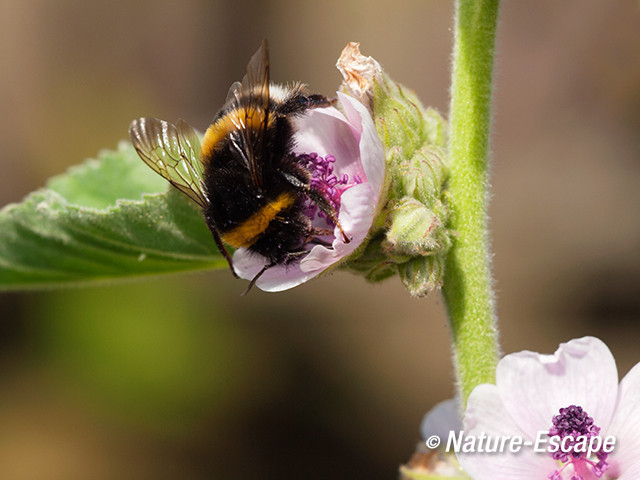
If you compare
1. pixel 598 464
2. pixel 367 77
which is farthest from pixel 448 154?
pixel 598 464

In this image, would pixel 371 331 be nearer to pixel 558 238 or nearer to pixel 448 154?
pixel 558 238

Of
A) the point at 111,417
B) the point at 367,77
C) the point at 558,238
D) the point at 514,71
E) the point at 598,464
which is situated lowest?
the point at 598,464

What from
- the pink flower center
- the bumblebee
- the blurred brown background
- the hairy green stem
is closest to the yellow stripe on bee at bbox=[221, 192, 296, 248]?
the bumblebee

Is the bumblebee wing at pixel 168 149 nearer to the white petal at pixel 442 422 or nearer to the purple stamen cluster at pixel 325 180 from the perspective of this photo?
the purple stamen cluster at pixel 325 180

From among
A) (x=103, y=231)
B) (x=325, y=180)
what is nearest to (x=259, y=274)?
(x=325, y=180)

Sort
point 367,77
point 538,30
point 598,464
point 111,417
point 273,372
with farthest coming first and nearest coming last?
1. point 538,30
2. point 273,372
3. point 111,417
4. point 367,77
5. point 598,464

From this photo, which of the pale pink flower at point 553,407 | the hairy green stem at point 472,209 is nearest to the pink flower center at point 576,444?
the pale pink flower at point 553,407
